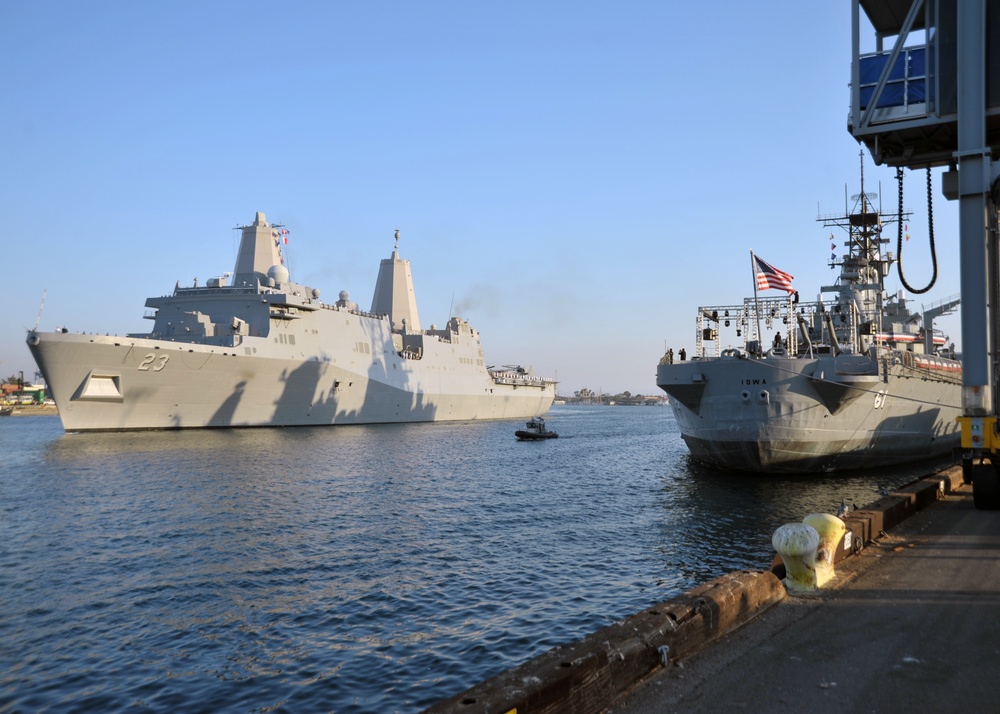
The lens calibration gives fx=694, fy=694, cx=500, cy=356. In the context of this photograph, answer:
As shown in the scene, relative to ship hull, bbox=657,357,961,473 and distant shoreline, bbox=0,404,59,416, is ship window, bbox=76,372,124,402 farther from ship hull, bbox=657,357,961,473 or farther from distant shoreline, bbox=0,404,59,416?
distant shoreline, bbox=0,404,59,416

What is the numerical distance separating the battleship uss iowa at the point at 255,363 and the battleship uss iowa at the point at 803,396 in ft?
92.3

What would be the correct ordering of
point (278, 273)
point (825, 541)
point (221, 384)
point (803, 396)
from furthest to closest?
point (278, 273), point (221, 384), point (803, 396), point (825, 541)

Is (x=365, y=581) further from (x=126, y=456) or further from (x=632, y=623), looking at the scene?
(x=126, y=456)

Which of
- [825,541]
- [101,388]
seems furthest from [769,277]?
[101,388]

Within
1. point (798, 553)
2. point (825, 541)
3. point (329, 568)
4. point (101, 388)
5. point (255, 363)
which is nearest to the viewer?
point (798, 553)

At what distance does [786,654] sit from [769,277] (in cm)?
1833

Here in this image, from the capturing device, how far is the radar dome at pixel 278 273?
165 feet

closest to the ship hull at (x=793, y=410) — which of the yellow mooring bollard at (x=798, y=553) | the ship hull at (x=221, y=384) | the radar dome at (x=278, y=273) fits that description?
the yellow mooring bollard at (x=798, y=553)

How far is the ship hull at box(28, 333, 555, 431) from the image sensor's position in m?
36.9

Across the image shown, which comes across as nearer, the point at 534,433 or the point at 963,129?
the point at 963,129

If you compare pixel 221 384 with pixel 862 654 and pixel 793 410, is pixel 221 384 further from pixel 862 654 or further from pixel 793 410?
pixel 862 654

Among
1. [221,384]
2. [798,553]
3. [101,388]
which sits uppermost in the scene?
[221,384]

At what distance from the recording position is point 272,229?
5588cm

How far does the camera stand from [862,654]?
5836 millimetres
